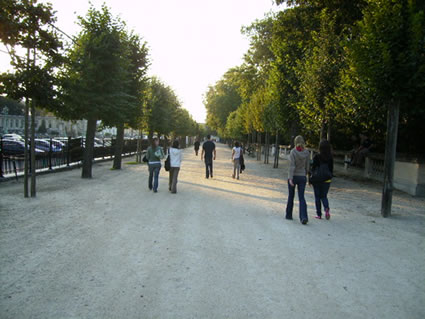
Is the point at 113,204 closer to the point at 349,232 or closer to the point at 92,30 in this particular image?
the point at 349,232

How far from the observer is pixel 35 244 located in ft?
19.0

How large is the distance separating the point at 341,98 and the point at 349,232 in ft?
27.6

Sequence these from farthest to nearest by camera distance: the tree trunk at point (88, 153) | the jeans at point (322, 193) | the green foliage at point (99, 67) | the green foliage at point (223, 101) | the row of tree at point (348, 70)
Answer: the green foliage at point (223, 101) → the tree trunk at point (88, 153) → the green foliage at point (99, 67) → the row of tree at point (348, 70) → the jeans at point (322, 193)

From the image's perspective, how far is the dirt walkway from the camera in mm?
3709

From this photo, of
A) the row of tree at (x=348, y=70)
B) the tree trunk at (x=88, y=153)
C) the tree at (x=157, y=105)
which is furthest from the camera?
the tree at (x=157, y=105)

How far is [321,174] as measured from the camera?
8.48 meters

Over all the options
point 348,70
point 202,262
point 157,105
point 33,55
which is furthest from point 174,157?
point 157,105

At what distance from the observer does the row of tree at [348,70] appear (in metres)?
8.71

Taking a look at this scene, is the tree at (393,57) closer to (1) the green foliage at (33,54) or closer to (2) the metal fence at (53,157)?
(1) the green foliage at (33,54)

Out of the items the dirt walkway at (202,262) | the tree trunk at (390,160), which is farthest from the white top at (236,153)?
the tree trunk at (390,160)

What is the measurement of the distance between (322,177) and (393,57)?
344 centimetres

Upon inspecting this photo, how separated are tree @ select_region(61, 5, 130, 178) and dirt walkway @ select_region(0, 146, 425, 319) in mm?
5797

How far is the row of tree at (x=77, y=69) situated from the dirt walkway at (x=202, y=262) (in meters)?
3.10

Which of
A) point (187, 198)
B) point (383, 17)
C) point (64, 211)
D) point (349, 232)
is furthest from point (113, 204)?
point (383, 17)
